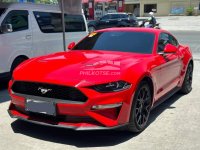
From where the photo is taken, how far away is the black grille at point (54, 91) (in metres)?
4.29

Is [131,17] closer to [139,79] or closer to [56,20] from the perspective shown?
[56,20]

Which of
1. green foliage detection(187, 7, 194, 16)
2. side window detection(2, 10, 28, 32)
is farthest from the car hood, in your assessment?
green foliage detection(187, 7, 194, 16)

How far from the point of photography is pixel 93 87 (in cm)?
429

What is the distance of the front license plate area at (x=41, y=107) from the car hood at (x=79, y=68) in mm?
269

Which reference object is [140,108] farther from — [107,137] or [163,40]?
[163,40]

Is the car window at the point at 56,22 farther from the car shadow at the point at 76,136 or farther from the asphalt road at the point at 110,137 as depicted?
the car shadow at the point at 76,136

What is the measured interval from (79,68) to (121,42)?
1475mm

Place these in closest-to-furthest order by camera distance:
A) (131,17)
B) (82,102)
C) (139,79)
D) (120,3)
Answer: (82,102) < (139,79) < (131,17) < (120,3)

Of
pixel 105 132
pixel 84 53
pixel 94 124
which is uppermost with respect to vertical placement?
pixel 84 53

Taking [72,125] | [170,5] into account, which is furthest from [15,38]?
[170,5]

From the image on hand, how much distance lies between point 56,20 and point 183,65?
3.96 m

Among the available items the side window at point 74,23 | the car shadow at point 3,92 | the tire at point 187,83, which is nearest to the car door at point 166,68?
the tire at point 187,83

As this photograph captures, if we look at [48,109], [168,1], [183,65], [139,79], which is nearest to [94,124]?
[48,109]

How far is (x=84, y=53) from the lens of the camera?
568 cm
